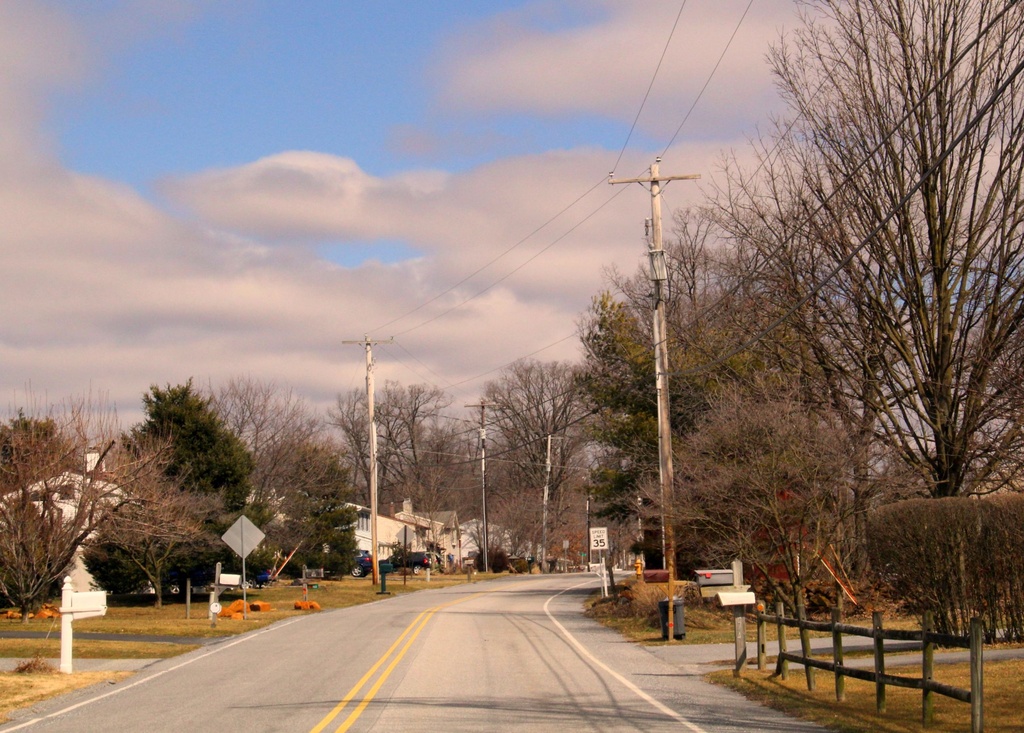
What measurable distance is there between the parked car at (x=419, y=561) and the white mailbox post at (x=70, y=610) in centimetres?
6235

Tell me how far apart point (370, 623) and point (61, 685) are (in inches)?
490

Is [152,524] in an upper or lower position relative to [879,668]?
upper

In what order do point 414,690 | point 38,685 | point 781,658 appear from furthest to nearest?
1. point 38,685
2. point 781,658
3. point 414,690

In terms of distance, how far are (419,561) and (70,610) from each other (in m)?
Result: 68.0

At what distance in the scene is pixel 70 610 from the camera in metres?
17.8

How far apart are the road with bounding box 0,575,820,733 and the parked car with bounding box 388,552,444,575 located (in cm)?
5695

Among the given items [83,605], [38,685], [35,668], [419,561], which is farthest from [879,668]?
[419,561]

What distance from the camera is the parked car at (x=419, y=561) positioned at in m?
81.7

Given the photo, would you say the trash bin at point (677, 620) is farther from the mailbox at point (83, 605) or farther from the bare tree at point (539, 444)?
the bare tree at point (539, 444)

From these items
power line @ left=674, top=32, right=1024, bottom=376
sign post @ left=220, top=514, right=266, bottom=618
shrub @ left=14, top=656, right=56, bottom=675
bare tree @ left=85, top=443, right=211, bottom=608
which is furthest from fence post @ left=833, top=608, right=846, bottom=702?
bare tree @ left=85, top=443, right=211, bottom=608

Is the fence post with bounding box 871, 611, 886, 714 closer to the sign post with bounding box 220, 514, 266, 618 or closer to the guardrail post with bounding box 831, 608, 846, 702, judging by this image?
the guardrail post with bounding box 831, 608, 846, 702

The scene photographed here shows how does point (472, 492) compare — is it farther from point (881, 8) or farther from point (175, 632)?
point (881, 8)

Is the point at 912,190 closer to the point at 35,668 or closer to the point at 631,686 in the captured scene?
the point at 631,686

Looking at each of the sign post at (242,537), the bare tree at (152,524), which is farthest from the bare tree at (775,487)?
the bare tree at (152,524)
